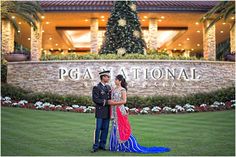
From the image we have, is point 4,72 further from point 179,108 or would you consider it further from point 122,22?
point 179,108

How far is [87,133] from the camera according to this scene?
1227 cm

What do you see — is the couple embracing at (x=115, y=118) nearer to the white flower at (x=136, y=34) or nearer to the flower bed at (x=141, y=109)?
the flower bed at (x=141, y=109)

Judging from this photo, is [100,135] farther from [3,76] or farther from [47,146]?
[3,76]

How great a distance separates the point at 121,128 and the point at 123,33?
13.9 m

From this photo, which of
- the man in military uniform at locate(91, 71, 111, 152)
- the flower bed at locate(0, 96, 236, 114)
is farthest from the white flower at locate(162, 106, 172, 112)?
the man in military uniform at locate(91, 71, 111, 152)

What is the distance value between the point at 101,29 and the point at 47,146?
25.5 metres

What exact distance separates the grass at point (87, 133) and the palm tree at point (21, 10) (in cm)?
750

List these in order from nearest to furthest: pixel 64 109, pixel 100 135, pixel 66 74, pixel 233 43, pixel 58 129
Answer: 1. pixel 100 135
2. pixel 58 129
3. pixel 64 109
4. pixel 66 74
5. pixel 233 43

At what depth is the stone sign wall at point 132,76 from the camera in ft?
69.6

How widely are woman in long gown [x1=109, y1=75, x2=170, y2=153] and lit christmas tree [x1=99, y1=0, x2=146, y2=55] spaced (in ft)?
43.6

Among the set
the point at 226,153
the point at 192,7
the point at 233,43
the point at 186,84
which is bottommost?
the point at 226,153

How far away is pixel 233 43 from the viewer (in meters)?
31.9

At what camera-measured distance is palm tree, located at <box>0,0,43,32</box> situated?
23.2m

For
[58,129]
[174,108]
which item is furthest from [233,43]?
[58,129]
